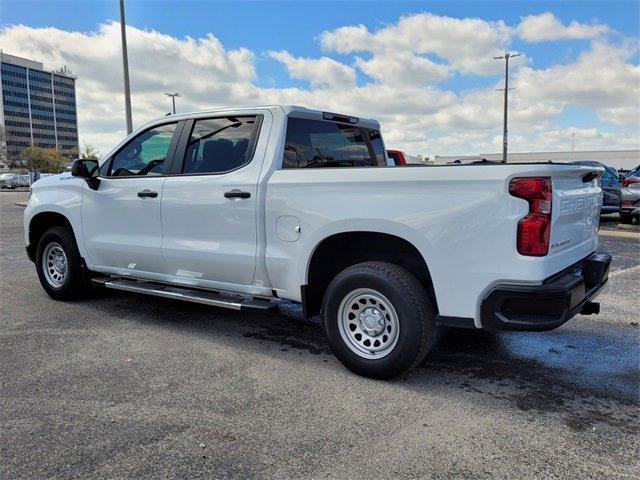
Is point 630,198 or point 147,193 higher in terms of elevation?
point 147,193

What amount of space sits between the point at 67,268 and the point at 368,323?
3.77 metres

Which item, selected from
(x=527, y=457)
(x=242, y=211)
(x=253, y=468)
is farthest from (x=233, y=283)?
(x=527, y=457)

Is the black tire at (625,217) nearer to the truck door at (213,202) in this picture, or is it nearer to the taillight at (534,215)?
the taillight at (534,215)

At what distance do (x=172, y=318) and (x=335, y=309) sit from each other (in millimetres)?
2301

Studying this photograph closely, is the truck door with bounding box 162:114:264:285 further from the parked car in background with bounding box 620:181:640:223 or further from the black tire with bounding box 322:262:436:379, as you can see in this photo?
the parked car in background with bounding box 620:181:640:223

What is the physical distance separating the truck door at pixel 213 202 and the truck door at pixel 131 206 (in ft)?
0.53

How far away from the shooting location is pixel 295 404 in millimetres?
3432

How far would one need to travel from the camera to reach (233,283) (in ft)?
14.9

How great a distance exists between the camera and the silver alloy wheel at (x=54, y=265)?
603cm

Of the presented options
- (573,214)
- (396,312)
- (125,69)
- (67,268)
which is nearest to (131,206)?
(67,268)

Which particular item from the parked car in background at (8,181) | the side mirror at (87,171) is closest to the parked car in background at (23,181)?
the parked car in background at (8,181)

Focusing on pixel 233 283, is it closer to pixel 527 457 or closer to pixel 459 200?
pixel 459 200

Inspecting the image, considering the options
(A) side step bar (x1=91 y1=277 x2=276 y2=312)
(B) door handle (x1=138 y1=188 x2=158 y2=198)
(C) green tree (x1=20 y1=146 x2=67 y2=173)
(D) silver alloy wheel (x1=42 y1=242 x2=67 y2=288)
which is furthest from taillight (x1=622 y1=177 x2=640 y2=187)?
(C) green tree (x1=20 y1=146 x2=67 y2=173)

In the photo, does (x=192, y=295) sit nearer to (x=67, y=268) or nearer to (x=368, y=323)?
(x=368, y=323)
